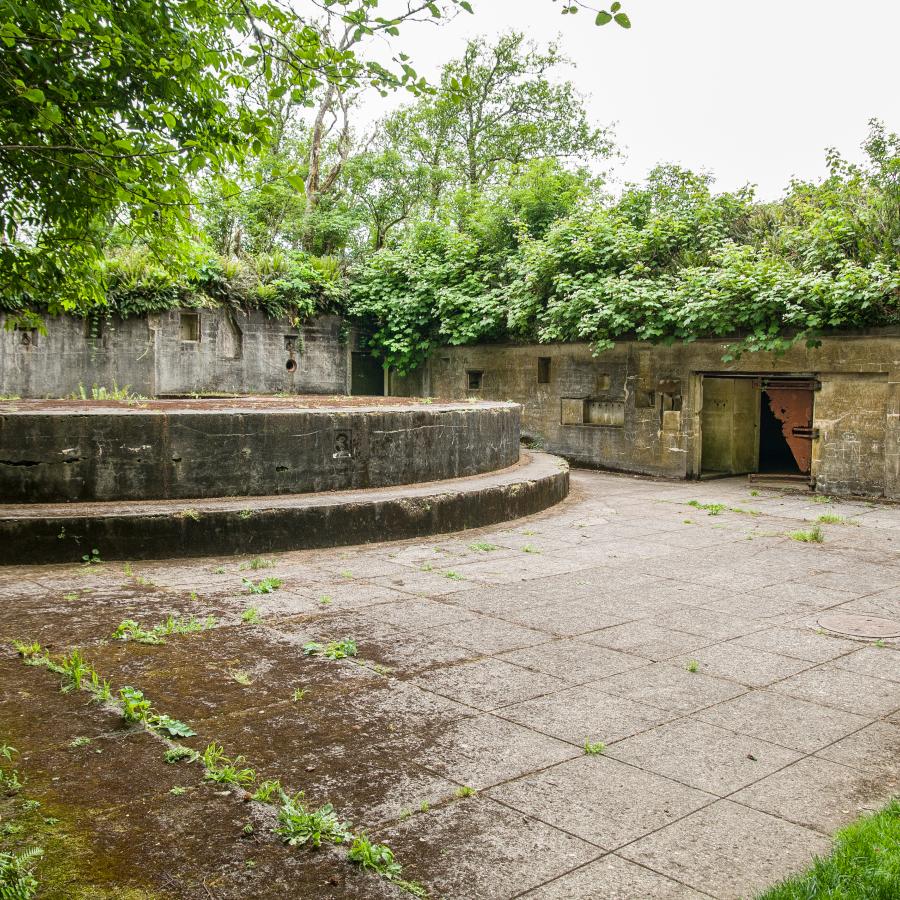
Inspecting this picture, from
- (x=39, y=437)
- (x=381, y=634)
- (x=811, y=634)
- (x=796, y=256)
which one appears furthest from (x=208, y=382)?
(x=811, y=634)

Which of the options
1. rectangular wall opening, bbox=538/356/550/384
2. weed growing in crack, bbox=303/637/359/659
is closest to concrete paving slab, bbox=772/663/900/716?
weed growing in crack, bbox=303/637/359/659

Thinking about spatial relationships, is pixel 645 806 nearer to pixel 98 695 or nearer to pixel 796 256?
pixel 98 695

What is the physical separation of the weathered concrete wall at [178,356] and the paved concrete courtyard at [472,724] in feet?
31.5

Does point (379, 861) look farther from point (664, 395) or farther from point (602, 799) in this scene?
point (664, 395)

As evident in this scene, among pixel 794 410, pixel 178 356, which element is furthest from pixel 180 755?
pixel 178 356

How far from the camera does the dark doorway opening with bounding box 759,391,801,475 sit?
16328mm

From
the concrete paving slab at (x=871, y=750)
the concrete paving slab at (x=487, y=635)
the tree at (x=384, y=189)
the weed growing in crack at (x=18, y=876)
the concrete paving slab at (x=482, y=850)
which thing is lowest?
the concrete paving slab at (x=871, y=750)

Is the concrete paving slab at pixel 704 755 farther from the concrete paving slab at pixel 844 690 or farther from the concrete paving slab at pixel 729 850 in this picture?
the concrete paving slab at pixel 844 690

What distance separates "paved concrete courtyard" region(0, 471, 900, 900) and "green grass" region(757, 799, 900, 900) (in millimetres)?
91

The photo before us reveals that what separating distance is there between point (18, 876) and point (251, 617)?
303 cm

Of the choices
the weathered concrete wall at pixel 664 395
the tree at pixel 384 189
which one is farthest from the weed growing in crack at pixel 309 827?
the tree at pixel 384 189

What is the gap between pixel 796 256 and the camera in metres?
12.8

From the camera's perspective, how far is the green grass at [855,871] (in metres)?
2.42

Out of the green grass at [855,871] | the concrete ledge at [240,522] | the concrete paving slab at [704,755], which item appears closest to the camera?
the green grass at [855,871]
